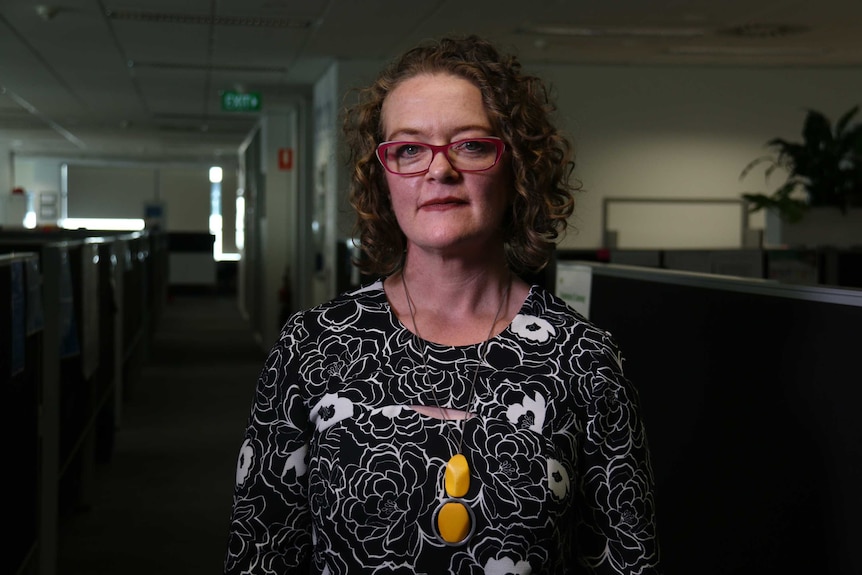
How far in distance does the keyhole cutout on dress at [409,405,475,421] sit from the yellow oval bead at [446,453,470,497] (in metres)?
0.06

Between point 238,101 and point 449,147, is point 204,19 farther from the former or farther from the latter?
point 449,147

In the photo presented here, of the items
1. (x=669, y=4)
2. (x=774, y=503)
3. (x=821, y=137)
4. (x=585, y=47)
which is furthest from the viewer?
(x=585, y=47)

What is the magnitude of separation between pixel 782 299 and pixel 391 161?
0.82 m

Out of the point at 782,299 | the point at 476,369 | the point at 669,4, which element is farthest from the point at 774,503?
the point at 669,4

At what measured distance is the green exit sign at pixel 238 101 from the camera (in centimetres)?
1018

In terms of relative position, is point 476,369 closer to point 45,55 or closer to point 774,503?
point 774,503

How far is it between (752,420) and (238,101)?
9.02 meters

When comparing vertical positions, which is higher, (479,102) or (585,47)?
(585,47)

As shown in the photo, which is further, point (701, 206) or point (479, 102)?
point (701, 206)

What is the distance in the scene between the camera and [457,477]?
3.99 feet

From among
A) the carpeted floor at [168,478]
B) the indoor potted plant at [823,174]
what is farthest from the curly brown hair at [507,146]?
the indoor potted plant at [823,174]

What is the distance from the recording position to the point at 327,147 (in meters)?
9.10

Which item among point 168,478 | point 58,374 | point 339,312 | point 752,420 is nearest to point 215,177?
point 168,478

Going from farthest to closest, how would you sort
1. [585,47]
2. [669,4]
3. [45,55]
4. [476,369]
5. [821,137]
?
[45,55]
[585,47]
[669,4]
[821,137]
[476,369]
